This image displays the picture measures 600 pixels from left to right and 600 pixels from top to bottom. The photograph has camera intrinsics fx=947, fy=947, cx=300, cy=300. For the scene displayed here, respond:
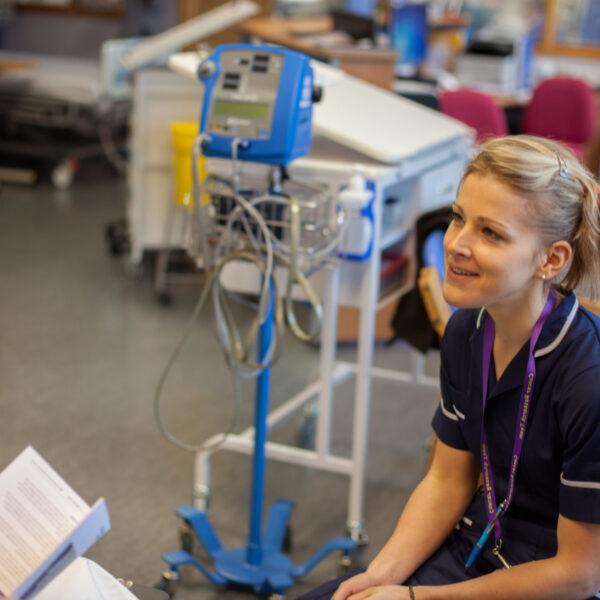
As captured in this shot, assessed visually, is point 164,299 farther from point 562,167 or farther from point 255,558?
point 562,167

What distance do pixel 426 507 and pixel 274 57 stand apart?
103 centimetres

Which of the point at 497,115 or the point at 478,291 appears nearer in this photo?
the point at 478,291

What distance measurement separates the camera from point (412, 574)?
1491mm

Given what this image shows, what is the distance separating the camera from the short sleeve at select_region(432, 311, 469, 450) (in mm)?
1496

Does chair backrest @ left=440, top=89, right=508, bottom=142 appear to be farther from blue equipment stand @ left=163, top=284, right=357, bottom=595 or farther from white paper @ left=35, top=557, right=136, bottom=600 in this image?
white paper @ left=35, top=557, right=136, bottom=600

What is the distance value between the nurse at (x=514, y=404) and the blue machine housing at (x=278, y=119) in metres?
0.65

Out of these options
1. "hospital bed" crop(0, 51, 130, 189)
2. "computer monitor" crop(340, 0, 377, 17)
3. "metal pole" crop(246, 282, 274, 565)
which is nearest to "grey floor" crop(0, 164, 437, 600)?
"metal pole" crop(246, 282, 274, 565)

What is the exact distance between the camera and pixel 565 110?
5211mm

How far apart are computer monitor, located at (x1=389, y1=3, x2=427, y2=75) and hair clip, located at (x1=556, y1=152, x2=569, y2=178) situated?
4090 millimetres

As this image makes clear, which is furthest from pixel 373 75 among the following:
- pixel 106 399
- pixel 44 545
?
pixel 44 545

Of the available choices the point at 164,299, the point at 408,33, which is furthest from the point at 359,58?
the point at 408,33

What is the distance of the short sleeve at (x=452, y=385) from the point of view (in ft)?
4.91

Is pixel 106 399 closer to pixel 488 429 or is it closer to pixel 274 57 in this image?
pixel 274 57

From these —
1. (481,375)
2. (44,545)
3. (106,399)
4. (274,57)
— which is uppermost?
(274,57)
